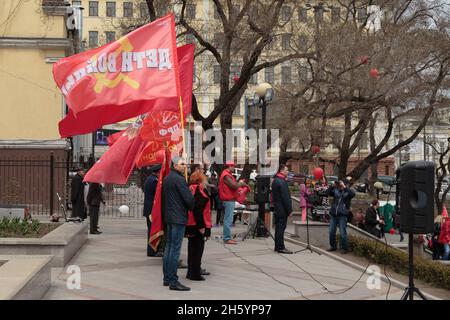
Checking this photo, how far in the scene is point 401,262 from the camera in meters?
12.6

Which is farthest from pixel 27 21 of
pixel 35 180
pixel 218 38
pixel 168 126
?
pixel 168 126

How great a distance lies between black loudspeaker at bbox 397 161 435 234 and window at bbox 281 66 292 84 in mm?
22195

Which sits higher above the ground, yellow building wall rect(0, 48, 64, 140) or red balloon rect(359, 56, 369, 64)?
red balloon rect(359, 56, 369, 64)

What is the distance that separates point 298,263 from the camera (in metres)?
12.2

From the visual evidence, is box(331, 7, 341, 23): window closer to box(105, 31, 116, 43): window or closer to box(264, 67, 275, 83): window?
box(264, 67, 275, 83): window

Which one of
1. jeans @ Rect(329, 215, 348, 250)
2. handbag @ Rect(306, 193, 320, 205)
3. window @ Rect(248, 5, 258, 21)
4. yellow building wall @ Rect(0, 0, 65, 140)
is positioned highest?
window @ Rect(248, 5, 258, 21)

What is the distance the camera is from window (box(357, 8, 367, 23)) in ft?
96.0

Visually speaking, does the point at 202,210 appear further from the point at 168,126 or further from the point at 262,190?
the point at 262,190

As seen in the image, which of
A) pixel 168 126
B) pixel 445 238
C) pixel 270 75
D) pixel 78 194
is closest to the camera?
pixel 168 126

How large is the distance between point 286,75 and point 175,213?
73.7 feet

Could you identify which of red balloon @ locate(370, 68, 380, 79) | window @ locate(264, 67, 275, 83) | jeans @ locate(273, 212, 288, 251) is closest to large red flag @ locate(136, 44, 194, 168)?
jeans @ locate(273, 212, 288, 251)

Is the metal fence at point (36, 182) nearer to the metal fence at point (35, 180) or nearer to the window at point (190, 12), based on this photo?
the metal fence at point (35, 180)
